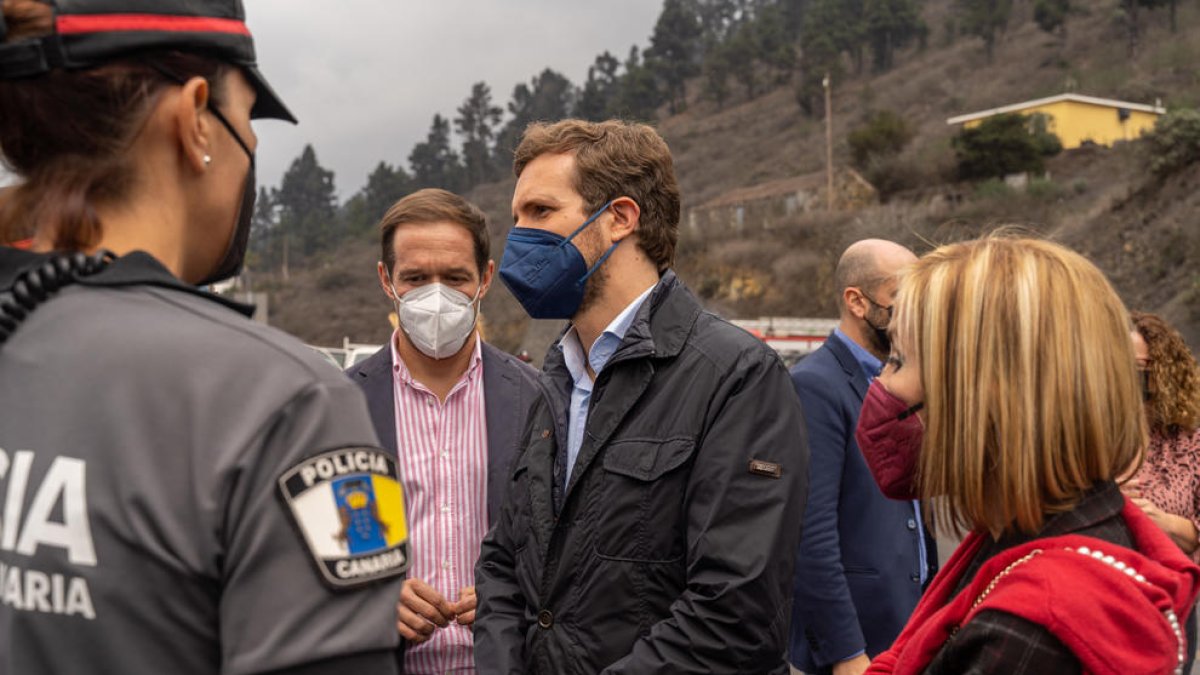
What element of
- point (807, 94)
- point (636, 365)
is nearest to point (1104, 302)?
point (636, 365)

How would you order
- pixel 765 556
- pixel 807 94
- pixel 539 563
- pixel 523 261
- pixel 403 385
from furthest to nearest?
pixel 807 94
pixel 403 385
pixel 523 261
pixel 539 563
pixel 765 556

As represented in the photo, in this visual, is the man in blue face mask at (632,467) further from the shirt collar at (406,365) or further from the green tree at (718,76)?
the green tree at (718,76)

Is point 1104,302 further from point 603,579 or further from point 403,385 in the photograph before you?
point 403,385

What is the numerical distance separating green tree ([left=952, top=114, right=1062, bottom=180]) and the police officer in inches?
1899

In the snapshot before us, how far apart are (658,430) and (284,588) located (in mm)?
1690

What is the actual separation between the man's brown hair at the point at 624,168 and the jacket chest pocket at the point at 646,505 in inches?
30.6

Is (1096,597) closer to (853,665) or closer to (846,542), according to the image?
(853,665)

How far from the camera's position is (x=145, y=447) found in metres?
1.32

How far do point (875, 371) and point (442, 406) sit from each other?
1.72m

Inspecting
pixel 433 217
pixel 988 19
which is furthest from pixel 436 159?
pixel 433 217

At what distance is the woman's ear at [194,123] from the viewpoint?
1501 millimetres

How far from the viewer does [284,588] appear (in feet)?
4.30

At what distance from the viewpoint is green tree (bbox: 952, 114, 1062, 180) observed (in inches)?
1805

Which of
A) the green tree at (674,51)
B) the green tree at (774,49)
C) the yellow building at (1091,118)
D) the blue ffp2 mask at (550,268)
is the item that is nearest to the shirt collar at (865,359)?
the blue ffp2 mask at (550,268)
